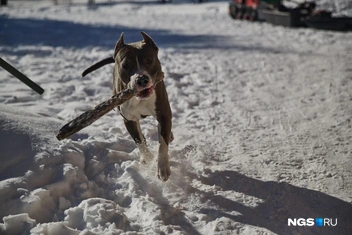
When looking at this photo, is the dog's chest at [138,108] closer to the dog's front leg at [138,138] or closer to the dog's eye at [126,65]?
the dog's front leg at [138,138]

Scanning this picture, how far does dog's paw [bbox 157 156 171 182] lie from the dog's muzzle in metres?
0.64

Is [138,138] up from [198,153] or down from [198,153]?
up

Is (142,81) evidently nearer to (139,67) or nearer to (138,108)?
(139,67)

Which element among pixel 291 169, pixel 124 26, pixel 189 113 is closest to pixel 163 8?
pixel 124 26

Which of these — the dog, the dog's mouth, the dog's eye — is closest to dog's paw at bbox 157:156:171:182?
the dog

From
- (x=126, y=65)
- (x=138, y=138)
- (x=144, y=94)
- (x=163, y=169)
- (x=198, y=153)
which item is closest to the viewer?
(x=144, y=94)

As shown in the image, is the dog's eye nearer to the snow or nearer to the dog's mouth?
the dog's mouth

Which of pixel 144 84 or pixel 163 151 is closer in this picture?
pixel 144 84

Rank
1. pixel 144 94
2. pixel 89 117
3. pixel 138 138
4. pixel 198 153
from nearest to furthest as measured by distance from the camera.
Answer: pixel 89 117 < pixel 144 94 < pixel 138 138 < pixel 198 153

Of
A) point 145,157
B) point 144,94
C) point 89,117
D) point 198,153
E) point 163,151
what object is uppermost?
point 144,94

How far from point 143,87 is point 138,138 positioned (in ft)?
2.94

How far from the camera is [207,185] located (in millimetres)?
3832

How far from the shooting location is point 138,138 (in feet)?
13.4

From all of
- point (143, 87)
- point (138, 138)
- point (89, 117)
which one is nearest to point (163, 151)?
point (138, 138)
